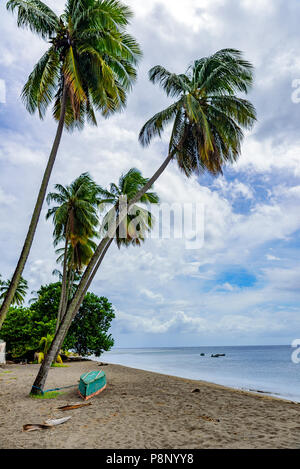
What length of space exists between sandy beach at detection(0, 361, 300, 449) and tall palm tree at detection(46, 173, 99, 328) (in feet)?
31.2

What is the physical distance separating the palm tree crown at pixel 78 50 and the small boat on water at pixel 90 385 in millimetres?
7439

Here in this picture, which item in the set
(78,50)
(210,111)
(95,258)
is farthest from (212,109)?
(95,258)

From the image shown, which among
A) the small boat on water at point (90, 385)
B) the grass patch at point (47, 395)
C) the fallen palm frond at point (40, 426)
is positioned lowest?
the grass patch at point (47, 395)

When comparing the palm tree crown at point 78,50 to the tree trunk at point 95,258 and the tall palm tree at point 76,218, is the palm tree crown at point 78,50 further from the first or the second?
the tall palm tree at point 76,218

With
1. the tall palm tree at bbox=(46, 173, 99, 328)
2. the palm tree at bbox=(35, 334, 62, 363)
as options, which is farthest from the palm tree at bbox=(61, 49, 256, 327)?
the palm tree at bbox=(35, 334, 62, 363)

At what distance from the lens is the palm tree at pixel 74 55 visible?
28.4ft

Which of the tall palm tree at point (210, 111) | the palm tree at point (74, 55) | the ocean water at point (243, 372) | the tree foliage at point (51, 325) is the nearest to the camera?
the palm tree at point (74, 55)

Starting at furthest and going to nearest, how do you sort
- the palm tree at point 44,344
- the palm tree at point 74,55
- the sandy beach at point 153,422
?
the palm tree at point 44,344 → the palm tree at point 74,55 → the sandy beach at point 153,422

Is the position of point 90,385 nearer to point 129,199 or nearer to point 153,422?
point 153,422

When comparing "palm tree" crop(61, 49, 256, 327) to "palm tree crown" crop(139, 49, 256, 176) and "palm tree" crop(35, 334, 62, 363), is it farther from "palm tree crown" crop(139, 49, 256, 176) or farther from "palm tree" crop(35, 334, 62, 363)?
"palm tree" crop(35, 334, 62, 363)

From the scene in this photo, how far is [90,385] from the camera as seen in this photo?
8.80 metres

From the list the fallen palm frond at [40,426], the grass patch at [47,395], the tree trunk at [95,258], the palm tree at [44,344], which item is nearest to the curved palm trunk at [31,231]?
the tree trunk at [95,258]

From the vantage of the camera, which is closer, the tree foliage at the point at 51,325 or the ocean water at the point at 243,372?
the ocean water at the point at 243,372

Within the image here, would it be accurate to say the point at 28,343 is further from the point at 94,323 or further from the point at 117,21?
the point at 117,21
